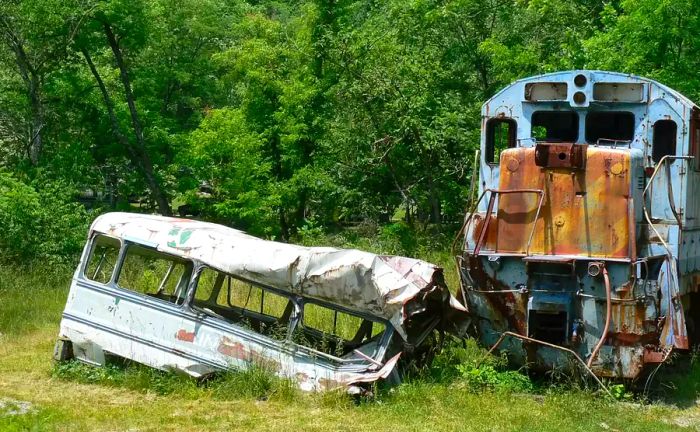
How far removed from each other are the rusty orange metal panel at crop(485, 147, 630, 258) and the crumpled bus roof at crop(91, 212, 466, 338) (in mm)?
1186

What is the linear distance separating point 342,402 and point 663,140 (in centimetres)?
507

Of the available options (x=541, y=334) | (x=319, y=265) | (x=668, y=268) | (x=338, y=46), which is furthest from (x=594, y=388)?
(x=338, y=46)

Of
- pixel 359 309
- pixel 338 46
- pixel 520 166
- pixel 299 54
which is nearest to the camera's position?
pixel 359 309

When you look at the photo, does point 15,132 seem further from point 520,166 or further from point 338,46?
point 520,166

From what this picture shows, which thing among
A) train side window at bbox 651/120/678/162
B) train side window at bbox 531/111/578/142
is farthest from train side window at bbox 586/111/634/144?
train side window at bbox 651/120/678/162

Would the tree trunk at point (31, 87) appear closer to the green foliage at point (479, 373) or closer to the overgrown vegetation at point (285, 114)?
the overgrown vegetation at point (285, 114)

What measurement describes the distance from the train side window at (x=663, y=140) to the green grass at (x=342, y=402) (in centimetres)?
285

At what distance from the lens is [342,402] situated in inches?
377

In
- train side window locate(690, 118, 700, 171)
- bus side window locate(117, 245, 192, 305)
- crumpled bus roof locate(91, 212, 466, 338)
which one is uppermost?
train side window locate(690, 118, 700, 171)

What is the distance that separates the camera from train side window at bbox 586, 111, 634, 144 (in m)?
11.2

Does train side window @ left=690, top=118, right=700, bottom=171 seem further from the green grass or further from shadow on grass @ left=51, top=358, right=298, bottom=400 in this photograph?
shadow on grass @ left=51, top=358, right=298, bottom=400

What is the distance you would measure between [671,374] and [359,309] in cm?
455

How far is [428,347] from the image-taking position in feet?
35.9

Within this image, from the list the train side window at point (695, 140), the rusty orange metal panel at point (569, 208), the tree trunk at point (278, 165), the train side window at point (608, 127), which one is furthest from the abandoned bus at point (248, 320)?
the tree trunk at point (278, 165)
